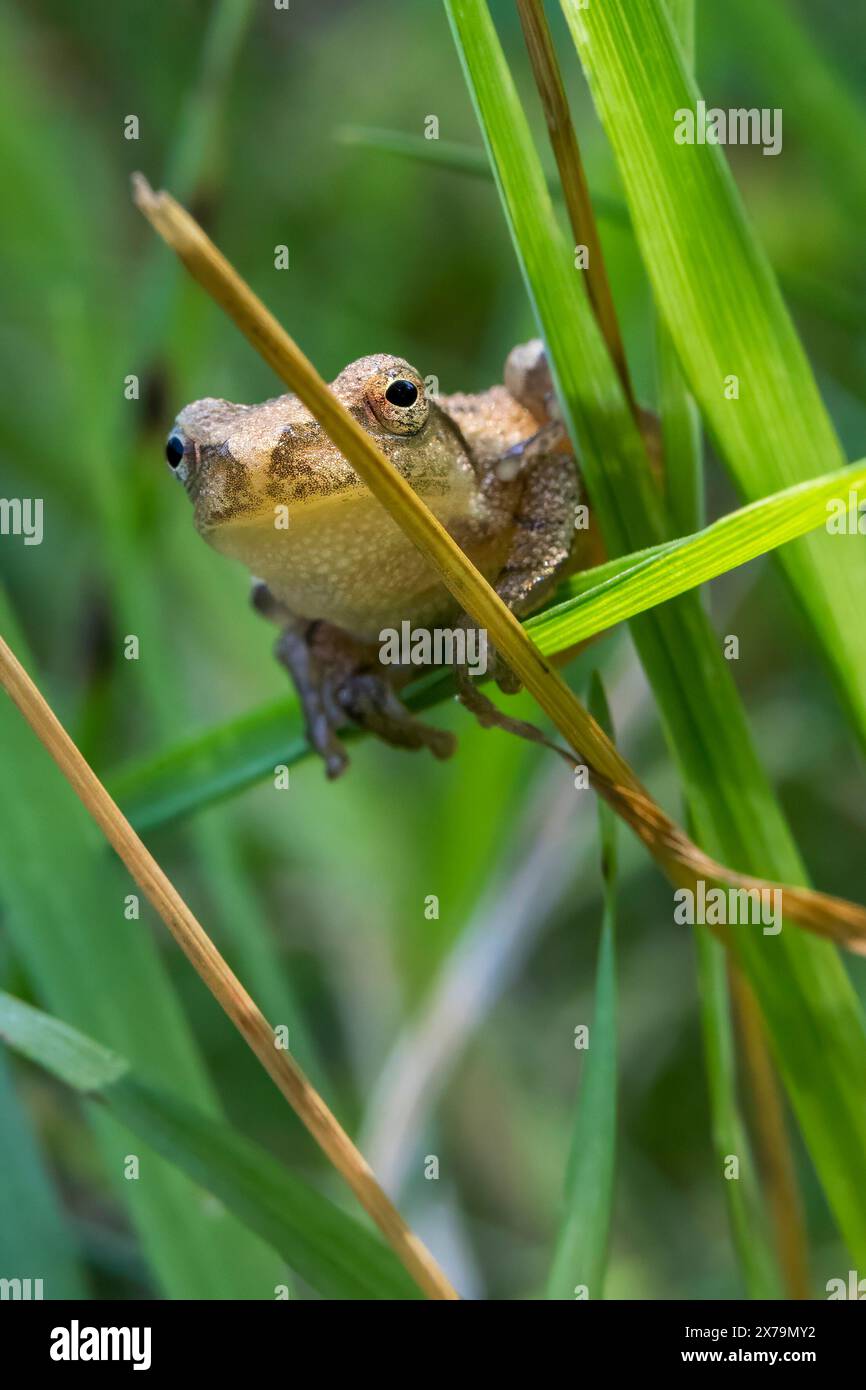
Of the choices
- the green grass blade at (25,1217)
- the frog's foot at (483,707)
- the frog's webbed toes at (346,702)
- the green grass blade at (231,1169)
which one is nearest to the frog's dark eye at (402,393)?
the frog's foot at (483,707)

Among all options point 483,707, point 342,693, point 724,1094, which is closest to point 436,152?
point 342,693

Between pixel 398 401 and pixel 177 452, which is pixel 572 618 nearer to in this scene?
pixel 398 401

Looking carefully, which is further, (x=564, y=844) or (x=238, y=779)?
(x=564, y=844)

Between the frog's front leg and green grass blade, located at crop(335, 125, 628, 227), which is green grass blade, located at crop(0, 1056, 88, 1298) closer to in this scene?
the frog's front leg

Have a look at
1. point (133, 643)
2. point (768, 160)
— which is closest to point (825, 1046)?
point (133, 643)
